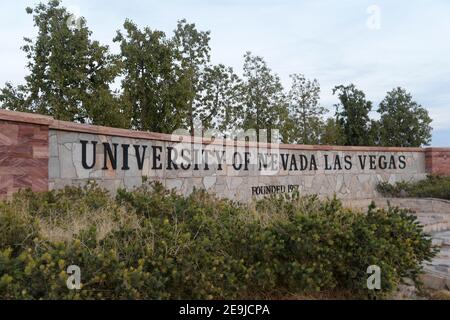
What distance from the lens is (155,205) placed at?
17.5 ft

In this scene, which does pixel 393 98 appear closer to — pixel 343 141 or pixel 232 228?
pixel 343 141

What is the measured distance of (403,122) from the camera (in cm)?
2378

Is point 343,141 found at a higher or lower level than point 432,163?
higher

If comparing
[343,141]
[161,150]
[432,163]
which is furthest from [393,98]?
[161,150]

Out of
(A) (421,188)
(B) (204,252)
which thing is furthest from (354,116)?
(B) (204,252)

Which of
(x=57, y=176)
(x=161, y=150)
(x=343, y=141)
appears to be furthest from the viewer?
(x=343, y=141)

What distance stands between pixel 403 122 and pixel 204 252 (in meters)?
22.3

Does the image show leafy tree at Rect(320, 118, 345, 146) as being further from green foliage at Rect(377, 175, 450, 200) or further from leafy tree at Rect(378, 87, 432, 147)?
green foliage at Rect(377, 175, 450, 200)

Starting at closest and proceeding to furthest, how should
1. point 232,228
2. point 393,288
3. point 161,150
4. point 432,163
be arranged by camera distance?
point 393,288, point 232,228, point 161,150, point 432,163
